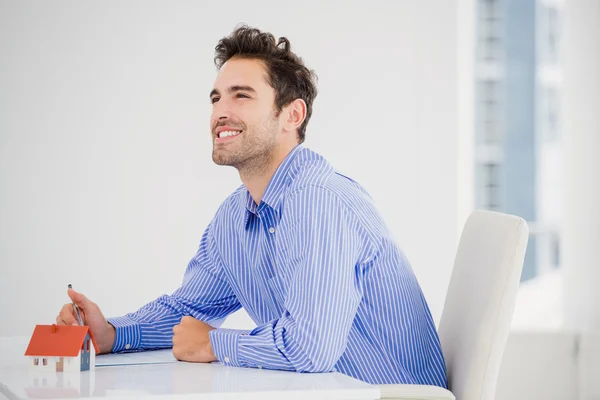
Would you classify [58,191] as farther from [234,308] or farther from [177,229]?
[234,308]

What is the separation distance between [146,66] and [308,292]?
2492 millimetres

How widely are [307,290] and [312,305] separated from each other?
30 millimetres

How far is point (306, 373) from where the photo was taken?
1.43 meters

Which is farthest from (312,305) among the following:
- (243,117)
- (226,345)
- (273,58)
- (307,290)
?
(273,58)

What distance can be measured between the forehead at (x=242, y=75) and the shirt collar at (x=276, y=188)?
176mm

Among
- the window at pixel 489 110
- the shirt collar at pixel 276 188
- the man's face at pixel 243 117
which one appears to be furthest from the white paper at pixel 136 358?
the window at pixel 489 110

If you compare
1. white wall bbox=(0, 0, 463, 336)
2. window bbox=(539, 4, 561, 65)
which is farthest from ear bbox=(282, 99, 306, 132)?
window bbox=(539, 4, 561, 65)

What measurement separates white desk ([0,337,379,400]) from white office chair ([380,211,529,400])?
0.24 meters

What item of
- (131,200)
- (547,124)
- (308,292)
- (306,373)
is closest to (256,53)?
(308,292)

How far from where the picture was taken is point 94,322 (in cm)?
174

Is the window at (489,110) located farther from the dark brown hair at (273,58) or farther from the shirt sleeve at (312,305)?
the shirt sleeve at (312,305)

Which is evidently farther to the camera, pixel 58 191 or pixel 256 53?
pixel 58 191

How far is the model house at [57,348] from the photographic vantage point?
1362mm

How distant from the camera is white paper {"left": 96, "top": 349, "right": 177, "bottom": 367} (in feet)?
5.21
